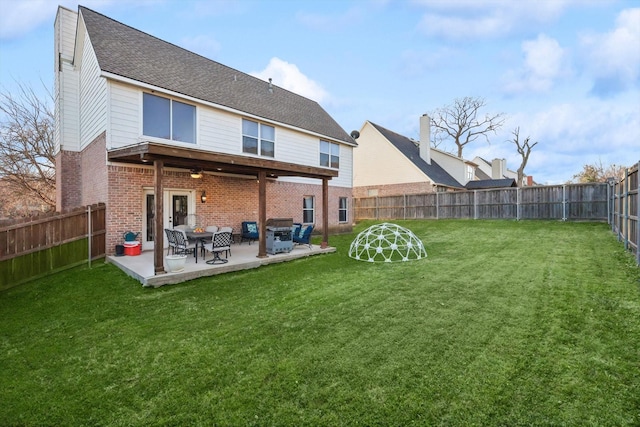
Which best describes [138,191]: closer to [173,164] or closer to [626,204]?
Answer: [173,164]

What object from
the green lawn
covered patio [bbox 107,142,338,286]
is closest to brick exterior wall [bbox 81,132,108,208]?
covered patio [bbox 107,142,338,286]

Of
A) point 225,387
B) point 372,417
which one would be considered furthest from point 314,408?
point 225,387

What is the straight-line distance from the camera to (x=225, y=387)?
313 cm

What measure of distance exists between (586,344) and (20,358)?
6958 millimetres

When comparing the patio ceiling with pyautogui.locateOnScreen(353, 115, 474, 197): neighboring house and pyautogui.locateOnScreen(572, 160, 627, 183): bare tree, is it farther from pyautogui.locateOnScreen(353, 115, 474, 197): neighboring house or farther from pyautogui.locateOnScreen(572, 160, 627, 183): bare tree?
pyautogui.locateOnScreen(572, 160, 627, 183): bare tree

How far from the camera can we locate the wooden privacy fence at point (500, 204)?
48.5 ft

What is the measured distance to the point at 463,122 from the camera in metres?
34.8

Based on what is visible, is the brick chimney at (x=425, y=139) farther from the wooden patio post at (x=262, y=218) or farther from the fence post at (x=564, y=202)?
the wooden patio post at (x=262, y=218)

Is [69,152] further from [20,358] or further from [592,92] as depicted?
[592,92]

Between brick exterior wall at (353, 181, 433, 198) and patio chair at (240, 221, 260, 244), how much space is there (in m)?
12.9

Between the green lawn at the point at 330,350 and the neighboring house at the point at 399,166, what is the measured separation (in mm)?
15696

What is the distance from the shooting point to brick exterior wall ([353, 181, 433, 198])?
21.9m

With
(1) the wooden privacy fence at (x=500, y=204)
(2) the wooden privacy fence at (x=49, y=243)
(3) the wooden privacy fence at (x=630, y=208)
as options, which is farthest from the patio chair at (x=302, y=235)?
(1) the wooden privacy fence at (x=500, y=204)

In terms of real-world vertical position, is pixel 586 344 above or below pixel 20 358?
above
